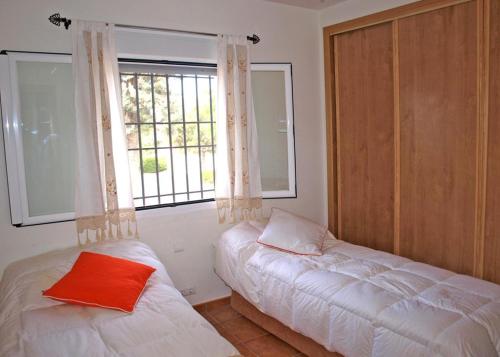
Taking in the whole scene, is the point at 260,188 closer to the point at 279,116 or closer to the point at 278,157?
the point at 278,157

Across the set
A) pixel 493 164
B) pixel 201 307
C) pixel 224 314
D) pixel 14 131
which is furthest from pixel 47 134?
pixel 493 164

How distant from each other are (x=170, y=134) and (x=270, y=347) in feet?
6.00

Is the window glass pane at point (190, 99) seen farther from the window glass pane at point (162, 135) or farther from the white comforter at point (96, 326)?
the white comforter at point (96, 326)

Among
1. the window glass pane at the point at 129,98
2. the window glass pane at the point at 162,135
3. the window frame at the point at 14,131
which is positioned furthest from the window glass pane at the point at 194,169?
the window frame at the point at 14,131

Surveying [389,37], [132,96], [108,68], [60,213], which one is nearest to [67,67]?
[108,68]

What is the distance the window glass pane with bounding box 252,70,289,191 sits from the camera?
12.2ft

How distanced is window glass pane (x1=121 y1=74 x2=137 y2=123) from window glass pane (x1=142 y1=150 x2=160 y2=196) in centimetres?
29

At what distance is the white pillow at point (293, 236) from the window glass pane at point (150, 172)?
981mm

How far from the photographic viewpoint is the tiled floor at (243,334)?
2.80m

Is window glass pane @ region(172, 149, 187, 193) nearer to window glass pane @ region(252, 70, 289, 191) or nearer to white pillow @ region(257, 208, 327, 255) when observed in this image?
window glass pane @ region(252, 70, 289, 191)

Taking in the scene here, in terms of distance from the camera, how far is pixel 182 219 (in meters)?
3.35

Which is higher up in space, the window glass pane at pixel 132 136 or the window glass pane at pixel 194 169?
the window glass pane at pixel 132 136

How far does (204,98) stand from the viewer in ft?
11.7

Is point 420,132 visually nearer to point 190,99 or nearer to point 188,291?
point 190,99
